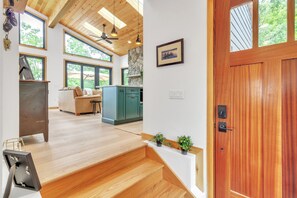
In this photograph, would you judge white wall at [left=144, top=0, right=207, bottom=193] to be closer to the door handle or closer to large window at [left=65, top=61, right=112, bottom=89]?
the door handle

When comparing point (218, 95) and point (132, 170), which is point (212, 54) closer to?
point (218, 95)

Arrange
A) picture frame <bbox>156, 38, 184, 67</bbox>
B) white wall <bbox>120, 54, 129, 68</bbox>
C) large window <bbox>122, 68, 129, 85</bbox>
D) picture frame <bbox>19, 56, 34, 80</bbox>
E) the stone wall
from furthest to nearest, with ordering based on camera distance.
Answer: large window <bbox>122, 68, 129, 85</bbox>, white wall <bbox>120, 54, 129, 68</bbox>, the stone wall, picture frame <bbox>19, 56, 34, 80</bbox>, picture frame <bbox>156, 38, 184, 67</bbox>

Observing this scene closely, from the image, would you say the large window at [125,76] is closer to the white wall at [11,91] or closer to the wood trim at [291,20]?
the white wall at [11,91]

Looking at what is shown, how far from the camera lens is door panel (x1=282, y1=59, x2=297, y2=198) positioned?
1244 mm

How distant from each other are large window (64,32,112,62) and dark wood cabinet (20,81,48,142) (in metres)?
6.18

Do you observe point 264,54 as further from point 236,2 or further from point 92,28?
point 92,28

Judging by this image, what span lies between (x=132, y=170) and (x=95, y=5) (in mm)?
5998

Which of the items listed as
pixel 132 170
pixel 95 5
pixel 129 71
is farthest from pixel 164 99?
pixel 129 71

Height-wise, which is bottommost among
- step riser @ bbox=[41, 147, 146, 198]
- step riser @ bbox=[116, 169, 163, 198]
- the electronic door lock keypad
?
step riser @ bbox=[116, 169, 163, 198]

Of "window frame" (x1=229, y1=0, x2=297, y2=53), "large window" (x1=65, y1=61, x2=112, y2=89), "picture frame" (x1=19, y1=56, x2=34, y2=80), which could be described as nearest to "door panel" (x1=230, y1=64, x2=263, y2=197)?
"window frame" (x1=229, y1=0, x2=297, y2=53)

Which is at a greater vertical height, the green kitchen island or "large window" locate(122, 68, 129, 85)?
"large window" locate(122, 68, 129, 85)

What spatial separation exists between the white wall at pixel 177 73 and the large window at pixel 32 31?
6287 millimetres

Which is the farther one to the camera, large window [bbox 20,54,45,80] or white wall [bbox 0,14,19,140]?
large window [bbox 20,54,45,80]

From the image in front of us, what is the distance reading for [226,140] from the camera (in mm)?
1593
